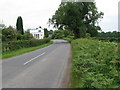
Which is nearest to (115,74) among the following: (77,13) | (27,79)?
(27,79)

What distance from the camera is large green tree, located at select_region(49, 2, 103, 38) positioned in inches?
2133

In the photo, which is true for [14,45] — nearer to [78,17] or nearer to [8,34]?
[8,34]

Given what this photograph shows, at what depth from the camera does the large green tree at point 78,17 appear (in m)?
54.2

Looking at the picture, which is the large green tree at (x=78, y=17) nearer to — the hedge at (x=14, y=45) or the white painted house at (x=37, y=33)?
the hedge at (x=14, y=45)

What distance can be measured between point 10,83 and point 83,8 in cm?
5141

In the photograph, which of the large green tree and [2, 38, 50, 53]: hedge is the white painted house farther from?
[2, 38, 50, 53]: hedge

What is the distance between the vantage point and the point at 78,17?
54.8m

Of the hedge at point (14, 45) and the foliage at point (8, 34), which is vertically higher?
the foliage at point (8, 34)

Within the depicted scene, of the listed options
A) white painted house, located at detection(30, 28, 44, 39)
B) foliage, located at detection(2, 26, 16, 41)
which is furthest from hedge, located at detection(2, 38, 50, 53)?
white painted house, located at detection(30, 28, 44, 39)

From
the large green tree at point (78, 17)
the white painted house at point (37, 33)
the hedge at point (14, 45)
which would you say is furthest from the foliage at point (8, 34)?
the white painted house at point (37, 33)

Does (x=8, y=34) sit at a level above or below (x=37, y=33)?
below

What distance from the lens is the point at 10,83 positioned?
28.5 feet

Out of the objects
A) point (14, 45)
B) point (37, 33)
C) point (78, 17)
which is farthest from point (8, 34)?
point (37, 33)

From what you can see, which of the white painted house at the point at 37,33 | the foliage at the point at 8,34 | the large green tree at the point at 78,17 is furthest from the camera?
the white painted house at the point at 37,33
